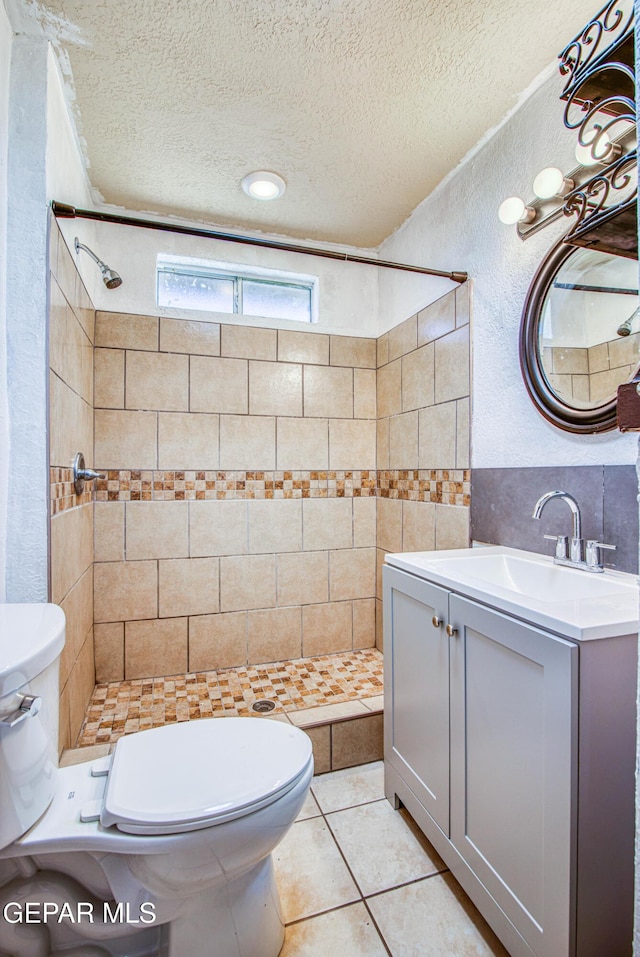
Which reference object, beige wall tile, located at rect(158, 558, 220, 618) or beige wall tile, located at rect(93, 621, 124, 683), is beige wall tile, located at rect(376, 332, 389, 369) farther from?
beige wall tile, located at rect(93, 621, 124, 683)

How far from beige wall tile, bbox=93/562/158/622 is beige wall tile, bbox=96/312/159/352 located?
1.07m

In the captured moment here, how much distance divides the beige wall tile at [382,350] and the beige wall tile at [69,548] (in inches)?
66.8

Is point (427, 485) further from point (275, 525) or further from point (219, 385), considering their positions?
point (219, 385)

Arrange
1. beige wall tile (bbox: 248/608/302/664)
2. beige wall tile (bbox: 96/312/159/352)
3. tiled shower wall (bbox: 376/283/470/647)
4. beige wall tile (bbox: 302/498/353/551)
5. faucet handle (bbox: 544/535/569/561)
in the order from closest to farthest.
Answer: faucet handle (bbox: 544/535/569/561)
tiled shower wall (bbox: 376/283/470/647)
beige wall tile (bbox: 96/312/159/352)
beige wall tile (bbox: 248/608/302/664)
beige wall tile (bbox: 302/498/353/551)

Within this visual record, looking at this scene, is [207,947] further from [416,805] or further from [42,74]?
[42,74]

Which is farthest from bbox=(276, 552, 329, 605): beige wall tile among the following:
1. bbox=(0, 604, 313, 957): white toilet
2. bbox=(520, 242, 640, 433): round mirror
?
bbox=(520, 242, 640, 433): round mirror

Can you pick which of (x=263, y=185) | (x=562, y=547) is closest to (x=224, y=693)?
(x=562, y=547)

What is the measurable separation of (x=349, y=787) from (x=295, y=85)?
8.10ft

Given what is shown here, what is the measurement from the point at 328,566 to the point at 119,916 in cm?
174

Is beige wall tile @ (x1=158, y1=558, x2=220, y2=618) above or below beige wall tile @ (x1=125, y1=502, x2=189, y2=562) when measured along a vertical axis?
below

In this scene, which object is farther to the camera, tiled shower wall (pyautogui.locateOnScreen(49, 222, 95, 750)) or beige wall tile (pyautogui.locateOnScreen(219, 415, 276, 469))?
beige wall tile (pyautogui.locateOnScreen(219, 415, 276, 469))

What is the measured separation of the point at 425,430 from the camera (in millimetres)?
2172

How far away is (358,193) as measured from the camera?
2.11 meters

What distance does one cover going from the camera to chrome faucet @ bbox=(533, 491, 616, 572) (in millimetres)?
1257
